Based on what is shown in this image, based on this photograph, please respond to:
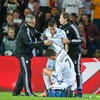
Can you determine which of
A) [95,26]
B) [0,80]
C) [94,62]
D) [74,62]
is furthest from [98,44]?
[74,62]

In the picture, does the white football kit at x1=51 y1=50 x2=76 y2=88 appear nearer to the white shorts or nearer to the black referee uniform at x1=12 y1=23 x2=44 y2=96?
the white shorts

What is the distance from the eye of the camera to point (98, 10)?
24000 mm

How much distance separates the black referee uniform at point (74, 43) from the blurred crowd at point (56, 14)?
14.5 feet

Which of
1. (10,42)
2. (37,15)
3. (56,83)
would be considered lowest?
(10,42)

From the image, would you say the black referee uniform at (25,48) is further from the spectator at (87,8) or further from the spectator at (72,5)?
Answer: the spectator at (87,8)

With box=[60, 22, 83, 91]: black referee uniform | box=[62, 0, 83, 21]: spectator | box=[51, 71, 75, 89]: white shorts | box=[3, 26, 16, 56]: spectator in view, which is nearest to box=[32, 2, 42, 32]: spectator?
box=[62, 0, 83, 21]: spectator

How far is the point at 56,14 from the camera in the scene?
924 inches

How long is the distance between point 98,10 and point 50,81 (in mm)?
7556

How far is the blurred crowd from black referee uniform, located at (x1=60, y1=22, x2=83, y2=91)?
4412mm

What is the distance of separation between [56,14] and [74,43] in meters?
6.32

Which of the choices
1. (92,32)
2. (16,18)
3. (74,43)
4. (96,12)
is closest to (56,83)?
(74,43)

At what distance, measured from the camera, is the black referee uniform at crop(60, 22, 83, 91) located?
1730 cm

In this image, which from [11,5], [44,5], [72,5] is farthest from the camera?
[44,5]

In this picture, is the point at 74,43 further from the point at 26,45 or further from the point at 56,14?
the point at 56,14
